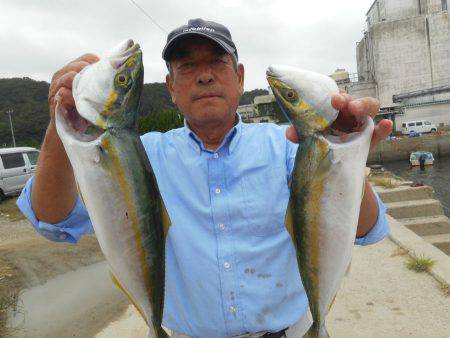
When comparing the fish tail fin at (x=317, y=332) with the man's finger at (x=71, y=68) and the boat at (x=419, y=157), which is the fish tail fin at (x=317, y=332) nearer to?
the man's finger at (x=71, y=68)

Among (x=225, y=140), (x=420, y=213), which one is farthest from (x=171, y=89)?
(x=420, y=213)

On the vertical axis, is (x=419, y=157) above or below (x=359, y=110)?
below

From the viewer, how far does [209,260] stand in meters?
2.47

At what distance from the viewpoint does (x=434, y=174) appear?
28.7 metres

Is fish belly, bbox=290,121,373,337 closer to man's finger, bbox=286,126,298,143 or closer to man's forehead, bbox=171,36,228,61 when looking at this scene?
man's finger, bbox=286,126,298,143

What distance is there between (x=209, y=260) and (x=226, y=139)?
0.81m

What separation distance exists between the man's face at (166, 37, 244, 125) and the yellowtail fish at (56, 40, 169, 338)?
31 centimetres

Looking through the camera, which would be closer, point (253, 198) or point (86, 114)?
point (86, 114)

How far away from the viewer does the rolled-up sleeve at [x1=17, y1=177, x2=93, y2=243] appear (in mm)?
2434

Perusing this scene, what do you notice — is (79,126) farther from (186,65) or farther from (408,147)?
(408,147)

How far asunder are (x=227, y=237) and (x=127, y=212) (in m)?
0.67

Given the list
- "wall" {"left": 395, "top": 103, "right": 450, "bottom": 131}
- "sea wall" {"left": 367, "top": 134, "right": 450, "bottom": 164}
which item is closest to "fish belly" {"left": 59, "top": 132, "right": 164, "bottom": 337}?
"sea wall" {"left": 367, "top": 134, "right": 450, "bottom": 164}

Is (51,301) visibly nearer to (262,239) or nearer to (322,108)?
(262,239)

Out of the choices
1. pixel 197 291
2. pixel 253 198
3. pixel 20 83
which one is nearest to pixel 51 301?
pixel 197 291
